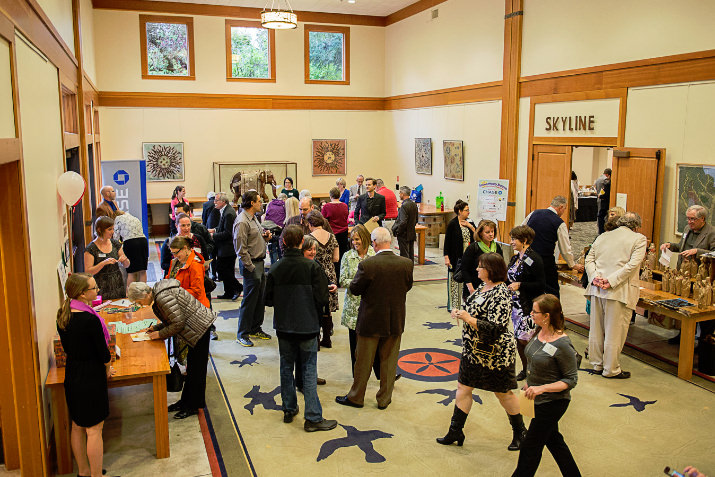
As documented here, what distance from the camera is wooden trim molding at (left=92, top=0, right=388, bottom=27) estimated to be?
14682 mm

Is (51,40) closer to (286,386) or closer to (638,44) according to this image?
(286,386)

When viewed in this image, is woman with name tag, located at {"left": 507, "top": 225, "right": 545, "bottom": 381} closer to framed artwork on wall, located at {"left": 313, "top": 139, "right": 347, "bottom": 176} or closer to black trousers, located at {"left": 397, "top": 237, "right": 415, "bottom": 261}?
black trousers, located at {"left": 397, "top": 237, "right": 415, "bottom": 261}

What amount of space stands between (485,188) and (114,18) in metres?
9.78

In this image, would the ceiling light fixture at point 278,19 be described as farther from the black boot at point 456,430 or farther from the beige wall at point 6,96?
the black boot at point 456,430

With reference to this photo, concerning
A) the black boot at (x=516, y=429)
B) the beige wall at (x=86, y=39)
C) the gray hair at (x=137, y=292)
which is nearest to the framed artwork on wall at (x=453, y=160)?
the beige wall at (x=86, y=39)

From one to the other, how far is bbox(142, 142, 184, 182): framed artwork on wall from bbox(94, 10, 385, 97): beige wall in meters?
1.39

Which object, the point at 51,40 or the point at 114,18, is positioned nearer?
the point at 51,40

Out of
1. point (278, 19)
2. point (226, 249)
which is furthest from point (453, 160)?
point (226, 249)

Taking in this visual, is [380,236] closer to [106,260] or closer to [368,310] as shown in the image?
[368,310]

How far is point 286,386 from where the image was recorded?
534 centimetres

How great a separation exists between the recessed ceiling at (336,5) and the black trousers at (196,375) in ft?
38.8

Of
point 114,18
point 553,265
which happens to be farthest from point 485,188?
point 114,18

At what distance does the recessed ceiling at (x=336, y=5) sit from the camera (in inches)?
595

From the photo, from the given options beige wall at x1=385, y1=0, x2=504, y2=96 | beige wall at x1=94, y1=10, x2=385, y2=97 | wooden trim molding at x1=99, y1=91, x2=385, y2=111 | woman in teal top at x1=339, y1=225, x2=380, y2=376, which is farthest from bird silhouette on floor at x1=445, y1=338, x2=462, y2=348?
beige wall at x1=94, y1=10, x2=385, y2=97
